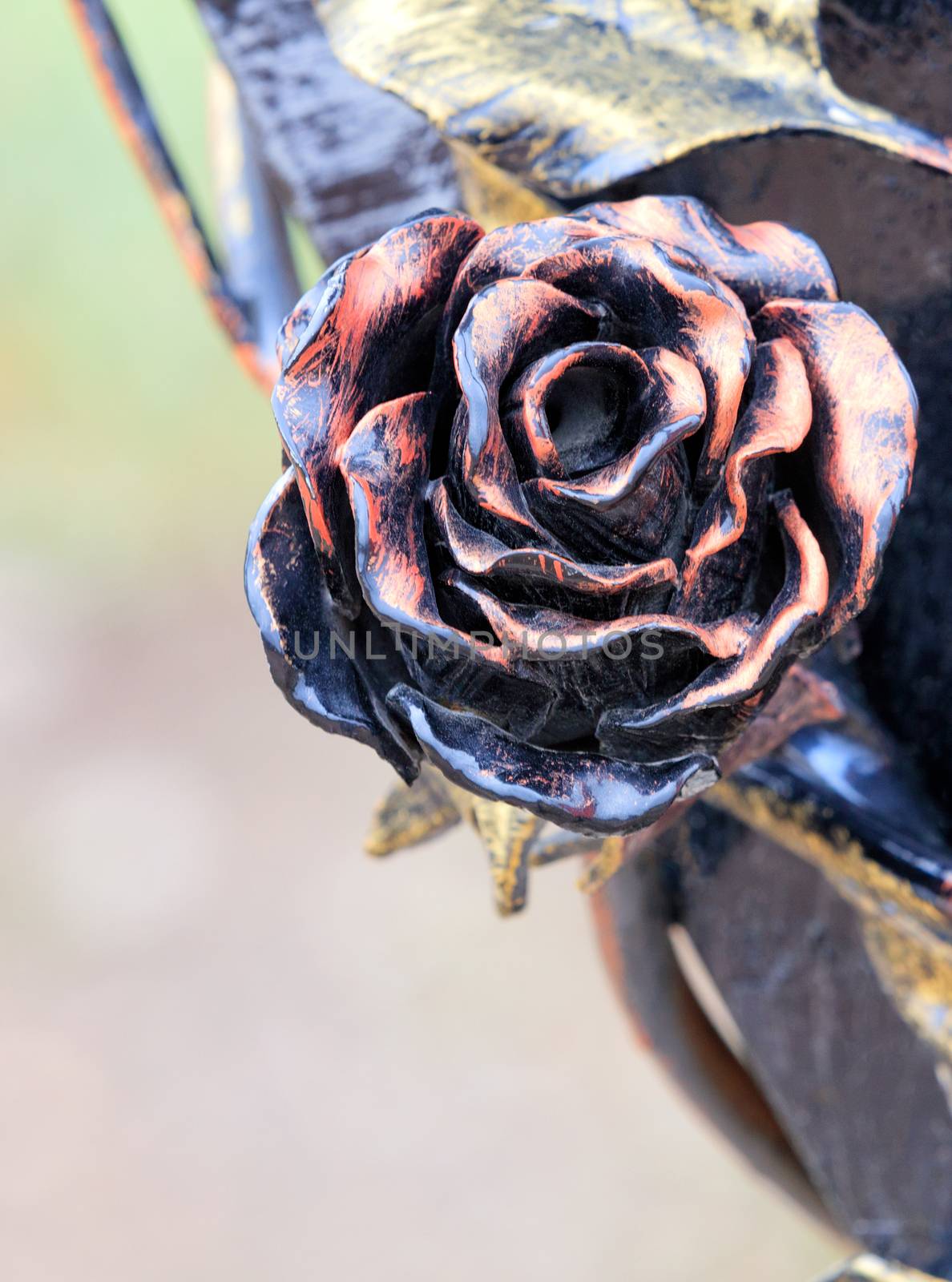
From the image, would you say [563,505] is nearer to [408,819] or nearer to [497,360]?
[497,360]

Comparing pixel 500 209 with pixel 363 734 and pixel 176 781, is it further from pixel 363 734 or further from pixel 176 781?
pixel 176 781

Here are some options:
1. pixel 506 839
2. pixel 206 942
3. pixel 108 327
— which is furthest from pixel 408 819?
pixel 108 327

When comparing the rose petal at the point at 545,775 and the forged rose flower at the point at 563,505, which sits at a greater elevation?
the forged rose flower at the point at 563,505

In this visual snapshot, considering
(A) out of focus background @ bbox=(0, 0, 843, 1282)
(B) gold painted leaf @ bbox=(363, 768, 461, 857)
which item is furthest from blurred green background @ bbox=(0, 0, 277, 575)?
(B) gold painted leaf @ bbox=(363, 768, 461, 857)

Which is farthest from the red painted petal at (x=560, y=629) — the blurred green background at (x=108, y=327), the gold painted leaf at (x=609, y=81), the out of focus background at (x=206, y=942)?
the blurred green background at (x=108, y=327)

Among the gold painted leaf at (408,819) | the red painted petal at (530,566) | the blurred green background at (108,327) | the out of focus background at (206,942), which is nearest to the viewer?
the red painted petal at (530,566)

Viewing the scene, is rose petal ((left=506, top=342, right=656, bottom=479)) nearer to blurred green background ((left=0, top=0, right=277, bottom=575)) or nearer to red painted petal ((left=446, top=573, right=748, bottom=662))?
red painted petal ((left=446, top=573, right=748, bottom=662))

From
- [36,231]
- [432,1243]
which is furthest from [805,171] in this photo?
[36,231]

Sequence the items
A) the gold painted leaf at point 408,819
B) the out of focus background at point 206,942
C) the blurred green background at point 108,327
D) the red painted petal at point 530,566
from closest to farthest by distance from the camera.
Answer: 1. the red painted petal at point 530,566
2. the gold painted leaf at point 408,819
3. the out of focus background at point 206,942
4. the blurred green background at point 108,327

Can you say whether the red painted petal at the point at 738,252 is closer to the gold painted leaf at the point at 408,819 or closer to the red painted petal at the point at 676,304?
the red painted petal at the point at 676,304
